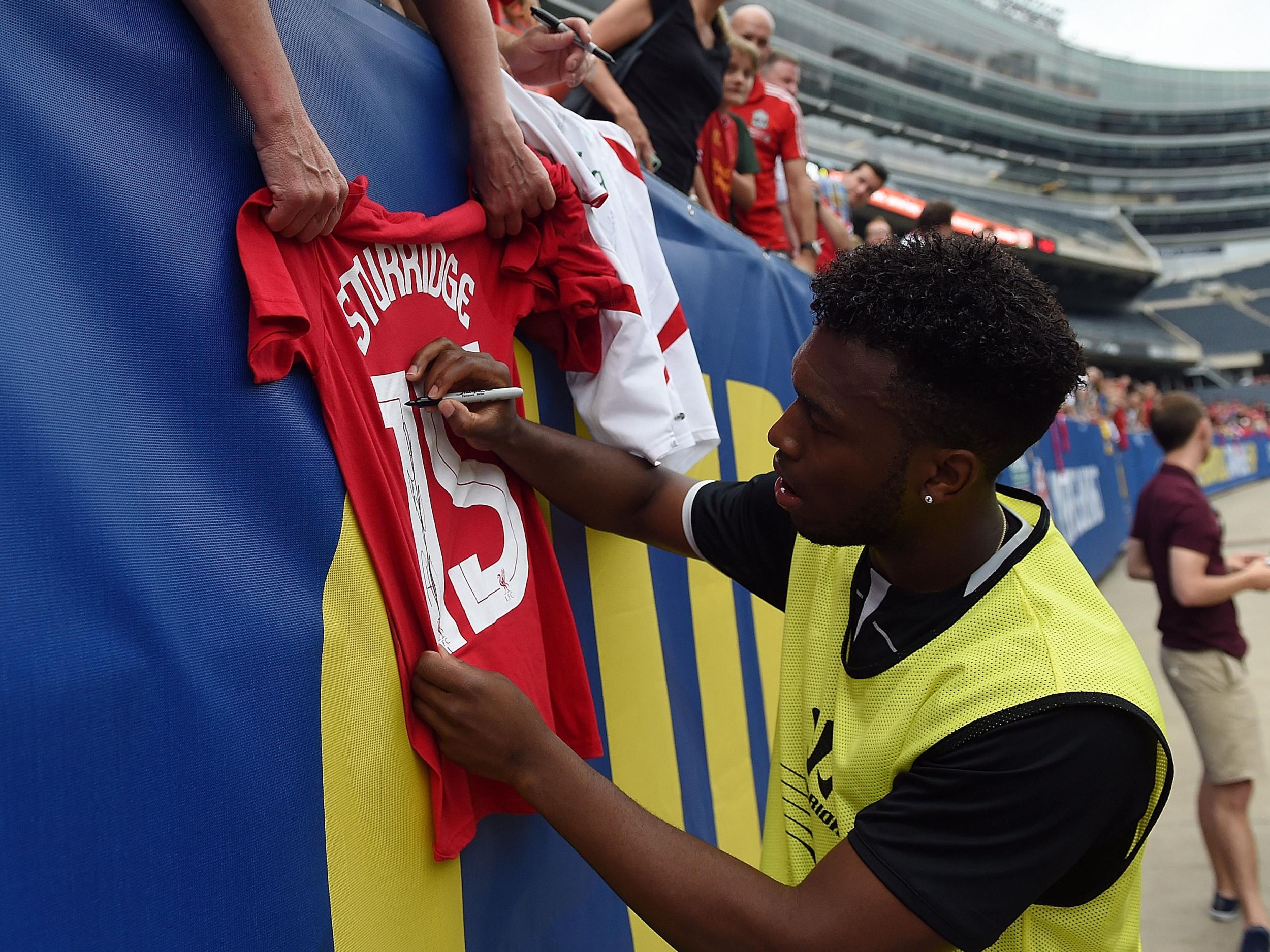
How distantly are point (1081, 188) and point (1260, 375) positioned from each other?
1122 centimetres

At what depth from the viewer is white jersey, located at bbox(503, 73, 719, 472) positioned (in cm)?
178

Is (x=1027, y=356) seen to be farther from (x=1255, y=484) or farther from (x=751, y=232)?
(x=1255, y=484)

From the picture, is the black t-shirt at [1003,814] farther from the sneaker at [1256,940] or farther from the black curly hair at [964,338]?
the sneaker at [1256,940]

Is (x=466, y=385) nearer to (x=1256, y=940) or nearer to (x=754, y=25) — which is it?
(x=1256, y=940)

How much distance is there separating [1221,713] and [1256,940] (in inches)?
30.1

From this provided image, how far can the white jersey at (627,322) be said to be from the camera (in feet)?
5.85

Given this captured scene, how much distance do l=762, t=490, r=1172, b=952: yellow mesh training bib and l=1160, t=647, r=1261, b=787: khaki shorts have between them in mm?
2470

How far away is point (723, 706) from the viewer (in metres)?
2.50

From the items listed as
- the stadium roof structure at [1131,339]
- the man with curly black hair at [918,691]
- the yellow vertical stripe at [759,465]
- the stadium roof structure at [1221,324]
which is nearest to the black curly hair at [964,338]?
the man with curly black hair at [918,691]

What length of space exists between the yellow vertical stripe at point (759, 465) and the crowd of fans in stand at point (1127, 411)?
180cm

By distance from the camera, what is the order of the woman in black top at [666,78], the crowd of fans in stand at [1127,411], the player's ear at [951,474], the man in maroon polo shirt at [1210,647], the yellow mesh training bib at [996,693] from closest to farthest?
1. the yellow mesh training bib at [996,693]
2. the player's ear at [951,474]
3. the woman in black top at [666,78]
4. the man in maroon polo shirt at [1210,647]
5. the crowd of fans in stand at [1127,411]

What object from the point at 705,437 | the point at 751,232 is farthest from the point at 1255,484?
the point at 705,437

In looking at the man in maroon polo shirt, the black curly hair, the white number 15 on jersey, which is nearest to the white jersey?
the white number 15 on jersey

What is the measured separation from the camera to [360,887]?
3.97 feet
